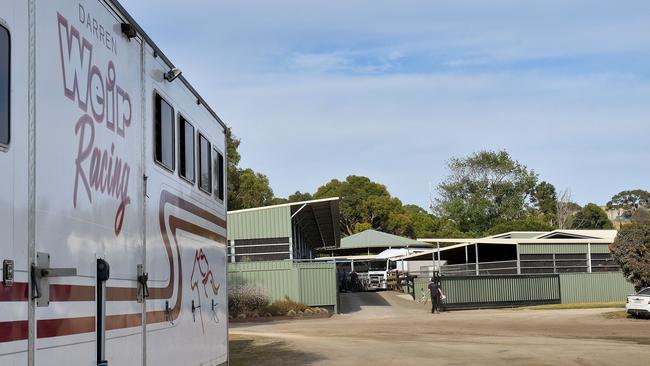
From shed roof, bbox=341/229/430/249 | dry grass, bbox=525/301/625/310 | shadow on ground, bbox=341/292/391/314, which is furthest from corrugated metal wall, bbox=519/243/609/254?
shed roof, bbox=341/229/430/249

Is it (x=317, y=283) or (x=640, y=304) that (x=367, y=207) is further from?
(x=640, y=304)

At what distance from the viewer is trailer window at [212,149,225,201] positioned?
10102mm

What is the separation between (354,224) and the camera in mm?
93375

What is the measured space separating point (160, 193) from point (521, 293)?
32.0 m

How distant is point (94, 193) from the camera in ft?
18.4

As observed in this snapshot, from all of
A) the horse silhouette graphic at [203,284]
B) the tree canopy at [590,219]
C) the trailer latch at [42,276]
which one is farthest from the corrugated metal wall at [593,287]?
the tree canopy at [590,219]

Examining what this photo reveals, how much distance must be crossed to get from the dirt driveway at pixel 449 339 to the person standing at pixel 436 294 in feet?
1.56

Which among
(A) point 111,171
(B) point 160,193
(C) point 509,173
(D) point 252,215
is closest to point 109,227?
(A) point 111,171

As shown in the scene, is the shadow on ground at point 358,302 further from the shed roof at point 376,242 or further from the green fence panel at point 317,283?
the shed roof at point 376,242

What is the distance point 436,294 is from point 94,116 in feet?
97.1

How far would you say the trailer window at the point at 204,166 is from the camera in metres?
9.15

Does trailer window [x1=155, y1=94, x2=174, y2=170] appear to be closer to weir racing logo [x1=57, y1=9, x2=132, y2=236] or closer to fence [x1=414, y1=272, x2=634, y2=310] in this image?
weir racing logo [x1=57, y1=9, x2=132, y2=236]

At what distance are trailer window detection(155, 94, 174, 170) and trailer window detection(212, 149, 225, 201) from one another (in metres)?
2.15

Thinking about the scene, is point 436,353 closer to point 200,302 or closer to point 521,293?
point 200,302
